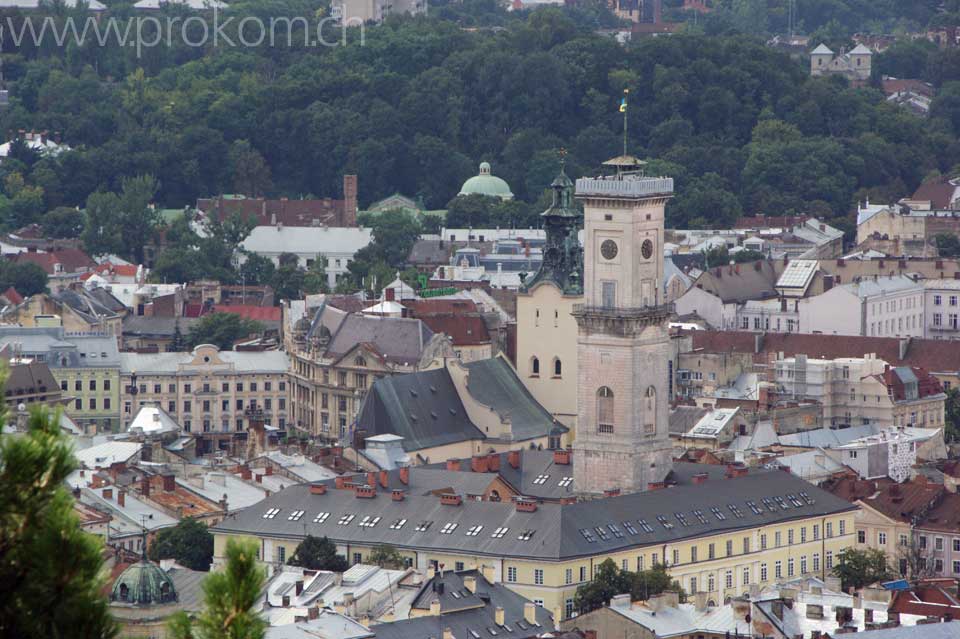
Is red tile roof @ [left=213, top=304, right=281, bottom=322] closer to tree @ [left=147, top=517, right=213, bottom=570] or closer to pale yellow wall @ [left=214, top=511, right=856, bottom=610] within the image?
tree @ [left=147, top=517, right=213, bottom=570]

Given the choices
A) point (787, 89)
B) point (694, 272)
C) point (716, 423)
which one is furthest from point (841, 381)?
point (787, 89)

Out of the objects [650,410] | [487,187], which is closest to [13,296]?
[487,187]

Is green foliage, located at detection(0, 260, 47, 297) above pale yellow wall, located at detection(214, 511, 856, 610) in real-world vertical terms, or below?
below

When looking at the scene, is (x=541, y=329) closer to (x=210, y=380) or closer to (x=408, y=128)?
(x=210, y=380)

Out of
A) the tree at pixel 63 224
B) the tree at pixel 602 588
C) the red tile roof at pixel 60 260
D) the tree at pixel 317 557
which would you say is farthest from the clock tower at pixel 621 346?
the tree at pixel 63 224

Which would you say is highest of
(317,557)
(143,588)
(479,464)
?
(143,588)

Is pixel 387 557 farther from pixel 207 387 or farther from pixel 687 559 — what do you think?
pixel 207 387

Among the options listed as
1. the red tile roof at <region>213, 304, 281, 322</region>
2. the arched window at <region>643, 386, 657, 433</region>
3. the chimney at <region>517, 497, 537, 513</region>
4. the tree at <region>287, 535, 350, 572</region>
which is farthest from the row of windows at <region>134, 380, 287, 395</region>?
the chimney at <region>517, 497, 537, 513</region>
